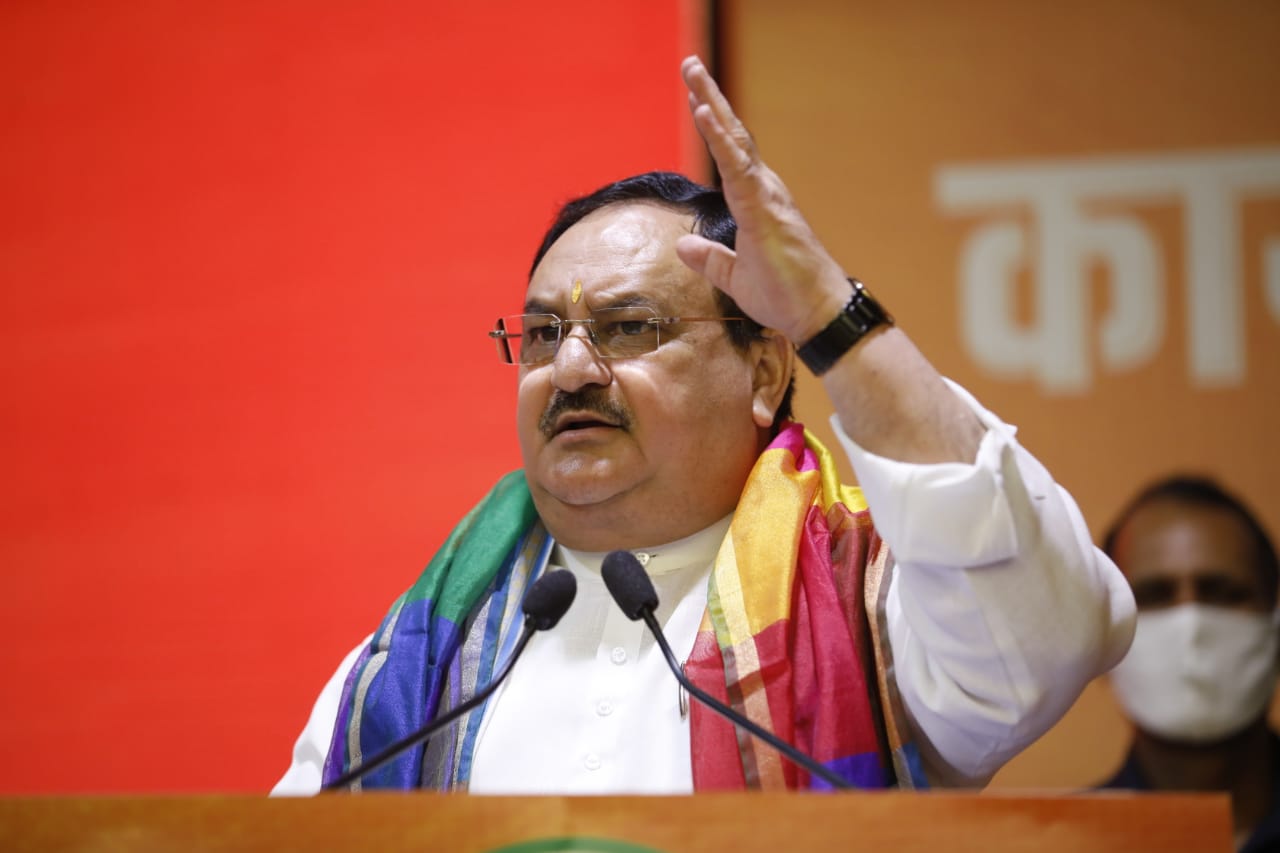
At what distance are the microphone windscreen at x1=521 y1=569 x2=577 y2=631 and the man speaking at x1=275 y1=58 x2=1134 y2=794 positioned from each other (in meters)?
0.32

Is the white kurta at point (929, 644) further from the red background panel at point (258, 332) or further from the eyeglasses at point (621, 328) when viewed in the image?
the red background panel at point (258, 332)

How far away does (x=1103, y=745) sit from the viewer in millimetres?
Result: 2744

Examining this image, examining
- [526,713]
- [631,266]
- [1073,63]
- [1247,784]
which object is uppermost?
[1073,63]

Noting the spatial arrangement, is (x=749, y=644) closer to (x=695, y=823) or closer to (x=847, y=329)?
(x=847, y=329)

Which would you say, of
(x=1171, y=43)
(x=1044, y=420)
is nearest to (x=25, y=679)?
(x=1044, y=420)

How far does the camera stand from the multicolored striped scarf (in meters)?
1.70

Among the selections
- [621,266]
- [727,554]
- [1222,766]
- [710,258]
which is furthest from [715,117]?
[1222,766]

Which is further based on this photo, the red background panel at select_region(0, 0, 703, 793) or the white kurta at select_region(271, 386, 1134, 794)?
the red background panel at select_region(0, 0, 703, 793)

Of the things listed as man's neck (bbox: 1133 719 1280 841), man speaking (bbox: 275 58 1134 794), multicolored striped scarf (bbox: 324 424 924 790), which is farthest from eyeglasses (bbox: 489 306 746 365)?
man's neck (bbox: 1133 719 1280 841)

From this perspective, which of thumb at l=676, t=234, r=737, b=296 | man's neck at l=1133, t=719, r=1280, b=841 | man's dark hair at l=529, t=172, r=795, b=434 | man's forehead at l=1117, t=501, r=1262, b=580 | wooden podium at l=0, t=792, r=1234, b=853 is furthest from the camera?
man's forehead at l=1117, t=501, r=1262, b=580

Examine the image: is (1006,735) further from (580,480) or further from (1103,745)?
(1103,745)

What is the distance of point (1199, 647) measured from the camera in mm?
2650

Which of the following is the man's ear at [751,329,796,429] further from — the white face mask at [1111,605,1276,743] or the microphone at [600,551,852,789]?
the white face mask at [1111,605,1276,743]

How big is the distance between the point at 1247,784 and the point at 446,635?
64.9 inches
